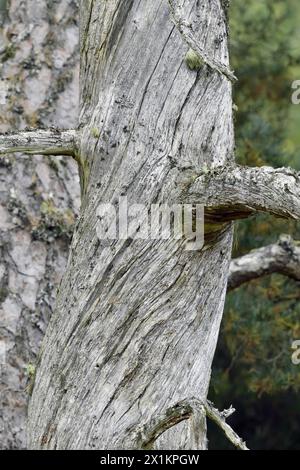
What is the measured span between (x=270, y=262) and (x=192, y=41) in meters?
1.41

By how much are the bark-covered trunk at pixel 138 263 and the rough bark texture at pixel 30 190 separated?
1.09 metres

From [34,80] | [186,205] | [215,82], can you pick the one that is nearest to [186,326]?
[186,205]

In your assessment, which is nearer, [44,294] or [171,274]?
[171,274]

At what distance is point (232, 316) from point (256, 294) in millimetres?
256

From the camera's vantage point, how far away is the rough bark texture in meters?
3.19

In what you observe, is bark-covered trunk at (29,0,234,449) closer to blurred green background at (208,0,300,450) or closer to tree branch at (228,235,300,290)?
blurred green background at (208,0,300,450)

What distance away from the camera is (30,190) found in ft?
11.0

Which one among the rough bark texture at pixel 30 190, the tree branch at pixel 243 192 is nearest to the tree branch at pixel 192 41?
the tree branch at pixel 243 192

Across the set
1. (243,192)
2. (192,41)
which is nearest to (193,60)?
(192,41)

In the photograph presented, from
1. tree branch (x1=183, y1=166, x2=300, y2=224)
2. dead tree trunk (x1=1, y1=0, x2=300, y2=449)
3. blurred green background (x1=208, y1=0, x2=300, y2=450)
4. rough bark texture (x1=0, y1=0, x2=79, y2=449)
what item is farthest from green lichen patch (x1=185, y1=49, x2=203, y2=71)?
rough bark texture (x1=0, y1=0, x2=79, y2=449)

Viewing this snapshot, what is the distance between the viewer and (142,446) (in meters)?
1.87

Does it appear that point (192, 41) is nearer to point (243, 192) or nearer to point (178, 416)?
point (243, 192)

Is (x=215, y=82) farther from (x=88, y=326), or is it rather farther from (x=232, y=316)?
(x=232, y=316)

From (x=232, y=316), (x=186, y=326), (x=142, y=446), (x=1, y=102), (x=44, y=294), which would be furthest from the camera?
(x=232, y=316)
